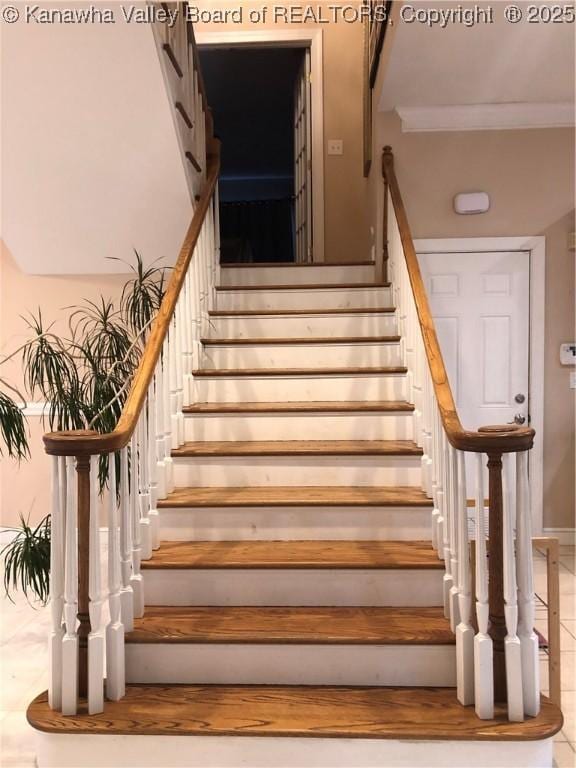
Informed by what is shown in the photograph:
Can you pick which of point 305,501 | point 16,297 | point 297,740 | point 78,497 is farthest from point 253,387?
point 16,297

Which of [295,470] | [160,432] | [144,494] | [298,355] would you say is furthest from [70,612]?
[298,355]

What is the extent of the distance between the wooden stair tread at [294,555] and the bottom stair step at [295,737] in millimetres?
468

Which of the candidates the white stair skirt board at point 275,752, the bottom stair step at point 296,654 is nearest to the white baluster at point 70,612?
the white stair skirt board at point 275,752

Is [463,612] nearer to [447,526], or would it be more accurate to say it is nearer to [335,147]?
[447,526]

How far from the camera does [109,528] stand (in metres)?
1.90

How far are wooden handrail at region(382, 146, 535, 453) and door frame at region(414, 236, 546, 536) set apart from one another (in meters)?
0.74

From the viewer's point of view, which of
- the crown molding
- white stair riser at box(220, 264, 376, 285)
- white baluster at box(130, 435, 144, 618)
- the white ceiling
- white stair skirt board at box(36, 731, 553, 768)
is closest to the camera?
white stair skirt board at box(36, 731, 553, 768)

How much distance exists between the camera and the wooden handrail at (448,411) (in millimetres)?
1764

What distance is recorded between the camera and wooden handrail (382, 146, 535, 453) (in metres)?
1.76

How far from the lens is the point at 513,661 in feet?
5.76

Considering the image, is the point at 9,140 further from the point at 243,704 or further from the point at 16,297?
the point at 243,704

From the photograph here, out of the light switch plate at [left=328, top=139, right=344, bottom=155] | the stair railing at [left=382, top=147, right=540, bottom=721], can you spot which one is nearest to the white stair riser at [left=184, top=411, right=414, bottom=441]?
the stair railing at [left=382, top=147, right=540, bottom=721]

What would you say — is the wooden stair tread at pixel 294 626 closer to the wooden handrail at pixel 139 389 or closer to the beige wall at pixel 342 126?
the wooden handrail at pixel 139 389

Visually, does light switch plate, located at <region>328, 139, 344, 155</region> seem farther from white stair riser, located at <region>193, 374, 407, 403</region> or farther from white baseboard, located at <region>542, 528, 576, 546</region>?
white baseboard, located at <region>542, 528, 576, 546</region>
